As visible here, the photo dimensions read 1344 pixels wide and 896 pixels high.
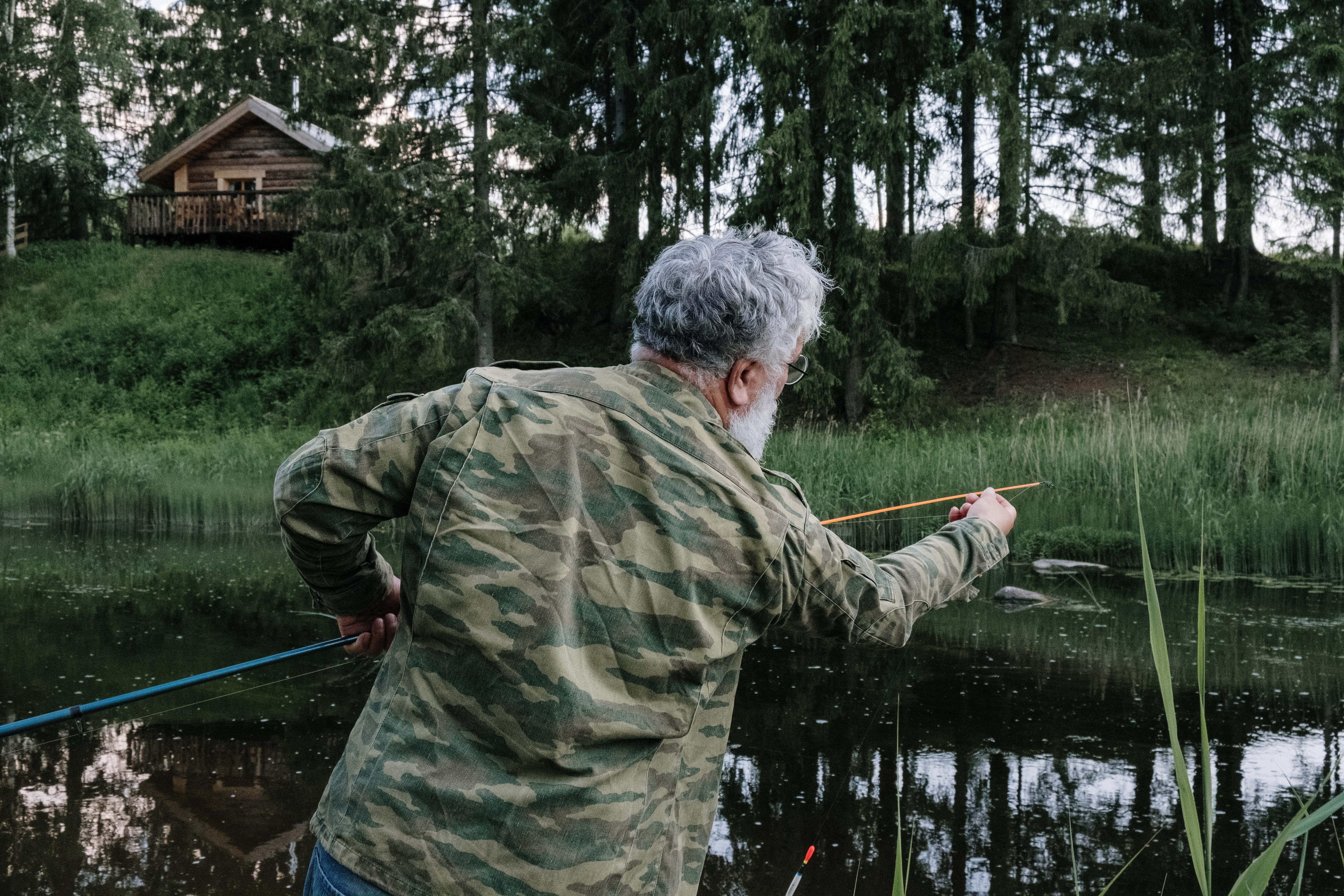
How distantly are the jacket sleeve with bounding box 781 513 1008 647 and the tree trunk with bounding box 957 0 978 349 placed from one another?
1556 centimetres

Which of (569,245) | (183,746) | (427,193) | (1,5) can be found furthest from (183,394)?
(183,746)

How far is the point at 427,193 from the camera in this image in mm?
17125

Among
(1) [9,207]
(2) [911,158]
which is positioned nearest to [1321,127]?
(2) [911,158]

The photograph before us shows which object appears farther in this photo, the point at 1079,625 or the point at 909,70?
the point at 909,70

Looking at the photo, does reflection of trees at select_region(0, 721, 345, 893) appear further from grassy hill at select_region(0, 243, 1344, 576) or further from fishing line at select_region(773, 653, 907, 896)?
grassy hill at select_region(0, 243, 1344, 576)

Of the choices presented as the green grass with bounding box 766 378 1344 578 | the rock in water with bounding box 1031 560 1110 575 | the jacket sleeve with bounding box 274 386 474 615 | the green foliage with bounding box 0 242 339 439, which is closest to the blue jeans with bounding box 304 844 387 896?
the jacket sleeve with bounding box 274 386 474 615

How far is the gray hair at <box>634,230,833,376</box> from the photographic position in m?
1.54

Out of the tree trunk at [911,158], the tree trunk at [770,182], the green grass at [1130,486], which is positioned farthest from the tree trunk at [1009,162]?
the green grass at [1130,486]

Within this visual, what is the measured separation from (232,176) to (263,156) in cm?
94

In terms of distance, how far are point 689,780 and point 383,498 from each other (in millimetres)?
553

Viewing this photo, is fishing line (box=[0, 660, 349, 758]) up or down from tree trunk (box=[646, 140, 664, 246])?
down

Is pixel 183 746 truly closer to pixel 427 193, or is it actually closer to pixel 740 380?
pixel 740 380

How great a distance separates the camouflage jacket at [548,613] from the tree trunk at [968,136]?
A: 52.4 feet

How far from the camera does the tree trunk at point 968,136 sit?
1697 centimetres
